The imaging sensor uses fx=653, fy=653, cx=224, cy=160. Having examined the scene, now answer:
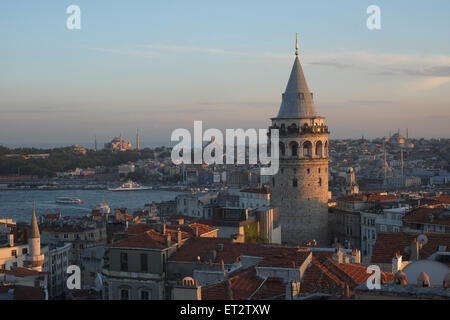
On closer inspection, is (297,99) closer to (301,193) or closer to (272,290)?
(301,193)

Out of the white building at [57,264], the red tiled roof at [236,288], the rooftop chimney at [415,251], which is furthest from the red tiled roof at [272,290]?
the white building at [57,264]

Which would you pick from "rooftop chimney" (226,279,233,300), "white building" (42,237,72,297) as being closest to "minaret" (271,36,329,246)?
"white building" (42,237,72,297)

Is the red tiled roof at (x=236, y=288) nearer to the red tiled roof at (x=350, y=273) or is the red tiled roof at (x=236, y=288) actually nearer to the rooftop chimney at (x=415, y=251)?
the red tiled roof at (x=350, y=273)

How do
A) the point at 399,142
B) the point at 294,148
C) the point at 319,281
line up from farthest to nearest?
the point at 399,142, the point at 294,148, the point at 319,281

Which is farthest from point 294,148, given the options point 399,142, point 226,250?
point 399,142

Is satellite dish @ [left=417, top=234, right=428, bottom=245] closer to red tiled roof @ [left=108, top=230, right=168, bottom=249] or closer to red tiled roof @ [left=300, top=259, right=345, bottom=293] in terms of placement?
red tiled roof @ [left=300, top=259, right=345, bottom=293]
